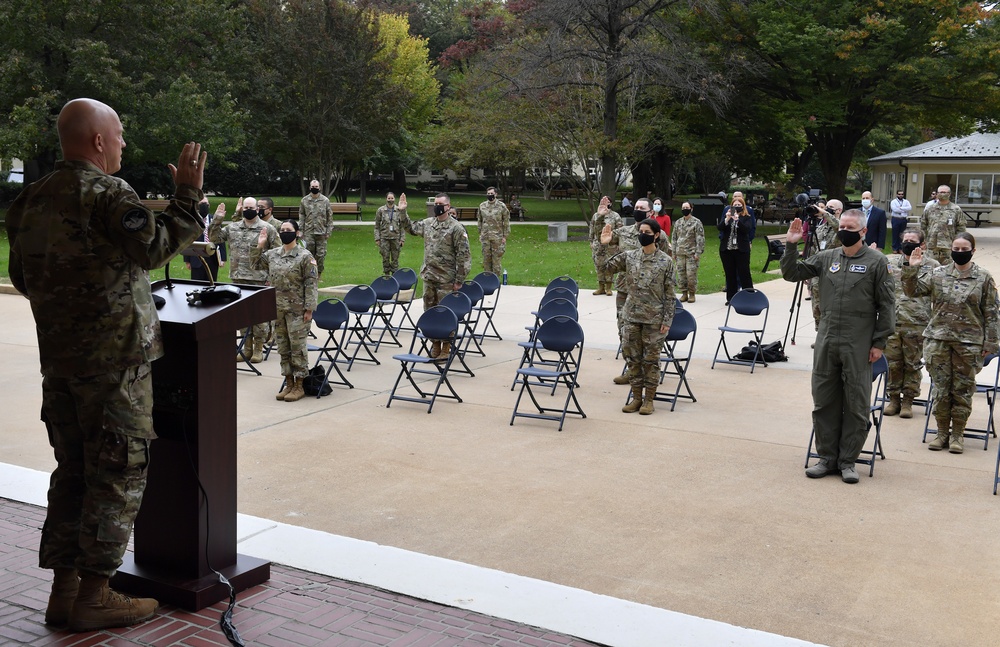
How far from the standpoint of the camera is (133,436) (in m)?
4.20

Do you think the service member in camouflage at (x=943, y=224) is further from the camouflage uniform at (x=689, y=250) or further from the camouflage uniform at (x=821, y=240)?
the camouflage uniform at (x=821, y=240)

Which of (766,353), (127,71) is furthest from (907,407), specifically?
(127,71)

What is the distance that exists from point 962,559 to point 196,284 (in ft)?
15.6

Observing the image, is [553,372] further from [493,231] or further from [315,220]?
[315,220]

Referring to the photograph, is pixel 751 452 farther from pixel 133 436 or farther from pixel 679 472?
pixel 133 436

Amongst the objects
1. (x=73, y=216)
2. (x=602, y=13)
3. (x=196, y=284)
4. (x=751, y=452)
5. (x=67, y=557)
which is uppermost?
(x=602, y=13)

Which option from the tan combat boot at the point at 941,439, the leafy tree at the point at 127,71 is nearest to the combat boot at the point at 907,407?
the tan combat boot at the point at 941,439

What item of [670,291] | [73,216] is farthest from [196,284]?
[670,291]

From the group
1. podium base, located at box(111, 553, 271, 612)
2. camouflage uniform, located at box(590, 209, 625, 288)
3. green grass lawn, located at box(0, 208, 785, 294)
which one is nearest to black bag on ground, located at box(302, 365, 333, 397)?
podium base, located at box(111, 553, 271, 612)

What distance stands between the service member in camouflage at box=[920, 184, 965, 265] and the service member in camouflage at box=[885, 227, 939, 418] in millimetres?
9859

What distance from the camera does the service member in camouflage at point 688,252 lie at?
17375mm

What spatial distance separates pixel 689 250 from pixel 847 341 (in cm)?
1015

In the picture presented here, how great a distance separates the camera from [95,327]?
4.11m

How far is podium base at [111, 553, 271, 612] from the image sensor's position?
183 inches
